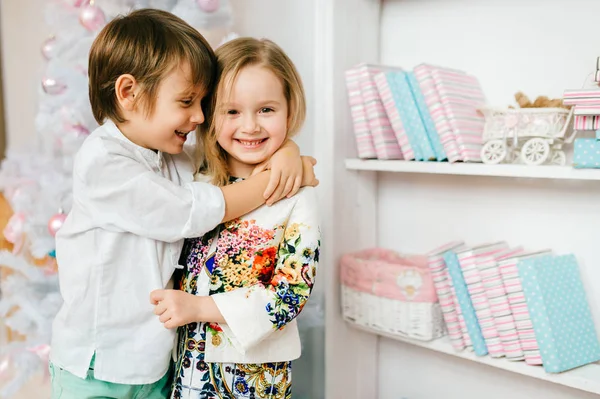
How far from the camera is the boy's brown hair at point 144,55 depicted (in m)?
1.12

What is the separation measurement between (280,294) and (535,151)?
72cm

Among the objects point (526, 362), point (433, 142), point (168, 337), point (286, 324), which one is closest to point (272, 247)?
point (286, 324)

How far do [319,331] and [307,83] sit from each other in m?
0.75

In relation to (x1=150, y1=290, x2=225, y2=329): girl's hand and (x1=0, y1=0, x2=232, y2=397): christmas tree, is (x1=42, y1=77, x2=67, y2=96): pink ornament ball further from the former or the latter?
(x1=150, y1=290, x2=225, y2=329): girl's hand

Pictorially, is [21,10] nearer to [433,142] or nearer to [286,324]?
[433,142]

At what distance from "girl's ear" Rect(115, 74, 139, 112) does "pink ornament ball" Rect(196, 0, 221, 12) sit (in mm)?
509

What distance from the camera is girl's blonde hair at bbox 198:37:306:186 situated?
119cm

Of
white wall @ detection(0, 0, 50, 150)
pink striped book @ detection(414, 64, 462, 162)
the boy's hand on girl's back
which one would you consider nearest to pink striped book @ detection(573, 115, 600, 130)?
pink striped book @ detection(414, 64, 462, 162)

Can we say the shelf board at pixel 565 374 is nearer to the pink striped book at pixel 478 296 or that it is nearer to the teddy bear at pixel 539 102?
the pink striped book at pixel 478 296

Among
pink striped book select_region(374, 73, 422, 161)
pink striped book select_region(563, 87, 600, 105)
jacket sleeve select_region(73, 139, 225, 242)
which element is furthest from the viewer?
pink striped book select_region(374, 73, 422, 161)

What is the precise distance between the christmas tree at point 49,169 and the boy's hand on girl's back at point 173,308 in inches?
24.0

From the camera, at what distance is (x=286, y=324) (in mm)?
1202

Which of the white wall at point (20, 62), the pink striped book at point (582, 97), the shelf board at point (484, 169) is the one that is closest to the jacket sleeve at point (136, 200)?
the shelf board at point (484, 169)

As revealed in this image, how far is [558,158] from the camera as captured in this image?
4.84 feet
